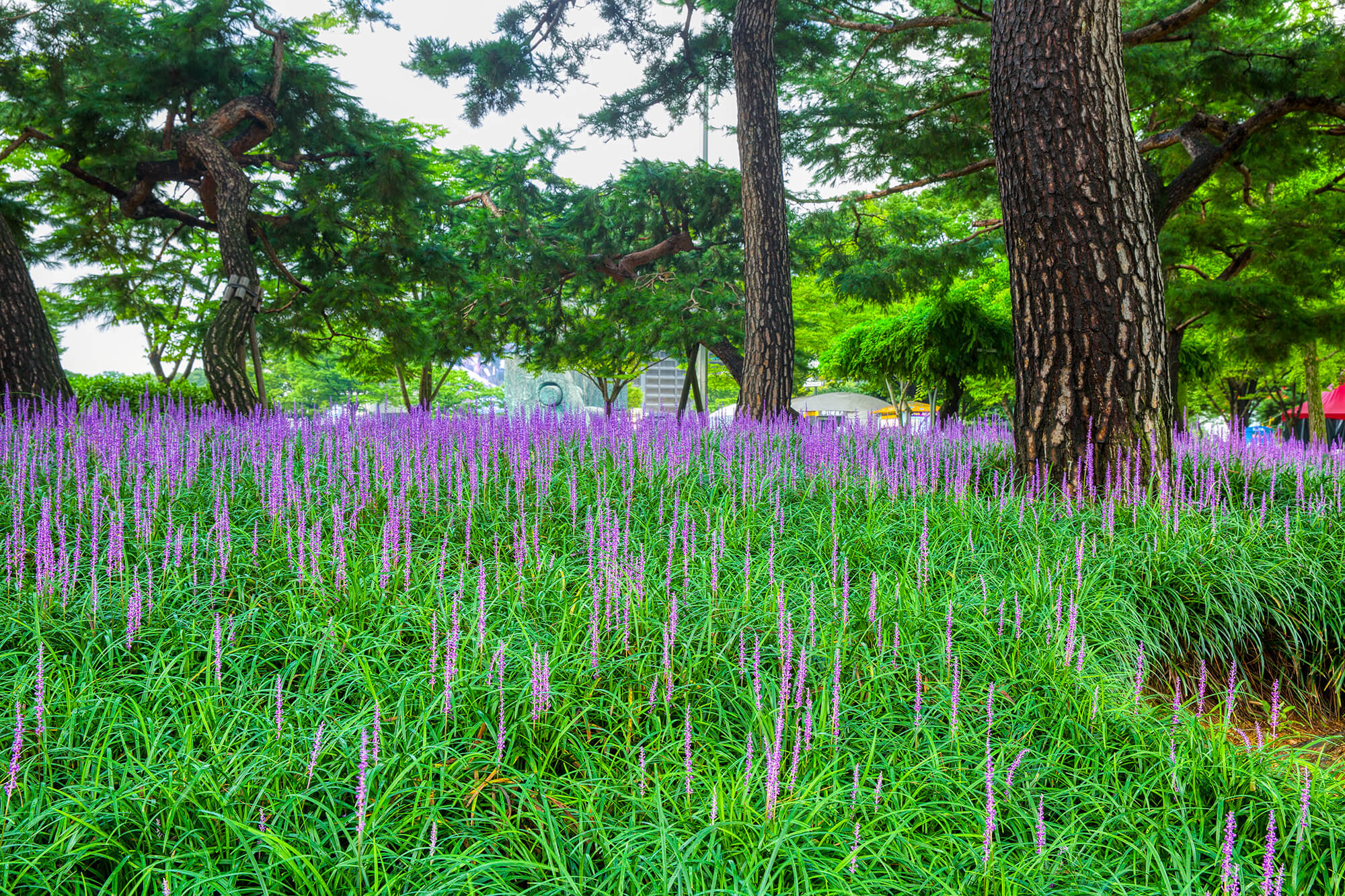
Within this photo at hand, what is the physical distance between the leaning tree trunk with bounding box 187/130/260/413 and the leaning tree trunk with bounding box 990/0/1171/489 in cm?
901

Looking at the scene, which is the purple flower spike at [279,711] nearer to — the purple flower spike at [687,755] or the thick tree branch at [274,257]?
the purple flower spike at [687,755]

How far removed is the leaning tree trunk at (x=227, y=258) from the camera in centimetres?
980

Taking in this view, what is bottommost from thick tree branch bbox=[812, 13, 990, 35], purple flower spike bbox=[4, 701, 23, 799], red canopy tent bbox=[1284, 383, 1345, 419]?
purple flower spike bbox=[4, 701, 23, 799]

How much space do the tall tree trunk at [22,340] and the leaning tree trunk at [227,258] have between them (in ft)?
5.40

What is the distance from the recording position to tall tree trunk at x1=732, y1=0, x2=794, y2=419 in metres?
9.39

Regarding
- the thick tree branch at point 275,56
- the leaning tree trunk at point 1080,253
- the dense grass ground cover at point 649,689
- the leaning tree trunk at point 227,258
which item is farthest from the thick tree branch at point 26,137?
the leaning tree trunk at point 1080,253

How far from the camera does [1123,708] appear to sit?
251 cm

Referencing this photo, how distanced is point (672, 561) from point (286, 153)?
1345 centimetres

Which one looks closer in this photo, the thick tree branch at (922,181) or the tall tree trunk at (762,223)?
the tall tree trunk at (762,223)

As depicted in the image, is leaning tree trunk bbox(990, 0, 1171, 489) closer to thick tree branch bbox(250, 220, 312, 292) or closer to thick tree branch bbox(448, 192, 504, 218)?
thick tree branch bbox(250, 220, 312, 292)

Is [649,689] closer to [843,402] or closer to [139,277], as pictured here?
[139,277]

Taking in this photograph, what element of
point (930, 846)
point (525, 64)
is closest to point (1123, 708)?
point (930, 846)

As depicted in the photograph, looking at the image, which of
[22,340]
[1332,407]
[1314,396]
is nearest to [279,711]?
[22,340]

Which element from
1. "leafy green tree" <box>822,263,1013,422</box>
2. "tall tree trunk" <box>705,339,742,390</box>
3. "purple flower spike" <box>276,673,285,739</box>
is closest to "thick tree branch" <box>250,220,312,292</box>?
"tall tree trunk" <box>705,339,742,390</box>
